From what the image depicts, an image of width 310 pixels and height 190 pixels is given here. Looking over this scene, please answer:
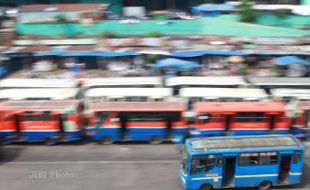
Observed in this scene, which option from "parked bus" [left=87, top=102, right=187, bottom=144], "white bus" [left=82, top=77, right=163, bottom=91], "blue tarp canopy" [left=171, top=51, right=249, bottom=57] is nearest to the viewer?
"parked bus" [left=87, top=102, right=187, bottom=144]

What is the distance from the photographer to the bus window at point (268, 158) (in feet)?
47.8

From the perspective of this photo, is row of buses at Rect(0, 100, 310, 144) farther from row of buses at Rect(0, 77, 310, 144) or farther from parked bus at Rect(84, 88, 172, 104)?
parked bus at Rect(84, 88, 172, 104)

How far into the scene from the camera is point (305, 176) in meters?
16.5

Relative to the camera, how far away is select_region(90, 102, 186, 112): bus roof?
19.7m

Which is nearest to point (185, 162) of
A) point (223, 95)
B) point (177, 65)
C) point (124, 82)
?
point (223, 95)

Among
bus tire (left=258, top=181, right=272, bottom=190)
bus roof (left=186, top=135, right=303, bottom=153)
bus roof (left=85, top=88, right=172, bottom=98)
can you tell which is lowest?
bus tire (left=258, top=181, right=272, bottom=190)

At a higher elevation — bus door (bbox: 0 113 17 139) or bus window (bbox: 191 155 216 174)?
bus window (bbox: 191 155 216 174)

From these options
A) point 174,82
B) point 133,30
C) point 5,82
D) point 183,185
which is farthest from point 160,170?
point 133,30

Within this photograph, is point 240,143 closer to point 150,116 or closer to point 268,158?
point 268,158

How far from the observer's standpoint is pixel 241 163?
14617 millimetres

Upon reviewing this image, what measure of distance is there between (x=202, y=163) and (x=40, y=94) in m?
12.1

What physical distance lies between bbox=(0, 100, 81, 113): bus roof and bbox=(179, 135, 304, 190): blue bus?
825 cm

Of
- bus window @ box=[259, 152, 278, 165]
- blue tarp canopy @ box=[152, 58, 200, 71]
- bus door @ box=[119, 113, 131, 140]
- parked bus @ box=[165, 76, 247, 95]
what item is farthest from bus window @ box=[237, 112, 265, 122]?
blue tarp canopy @ box=[152, 58, 200, 71]

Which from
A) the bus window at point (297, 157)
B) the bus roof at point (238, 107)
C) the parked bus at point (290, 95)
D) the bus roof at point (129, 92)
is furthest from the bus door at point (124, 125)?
the parked bus at point (290, 95)
